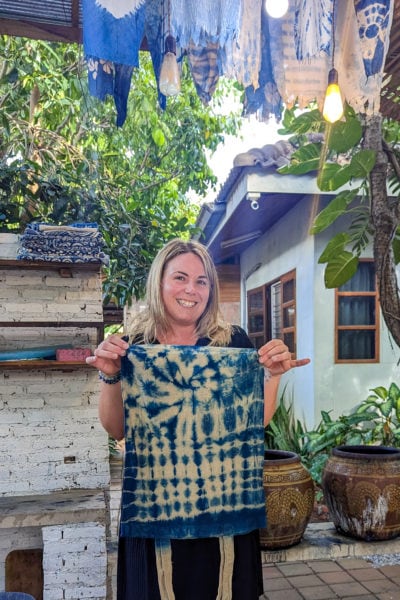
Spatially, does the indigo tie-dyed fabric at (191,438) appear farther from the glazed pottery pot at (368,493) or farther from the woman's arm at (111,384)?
the glazed pottery pot at (368,493)

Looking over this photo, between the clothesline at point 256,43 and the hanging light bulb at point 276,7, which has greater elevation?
the hanging light bulb at point 276,7

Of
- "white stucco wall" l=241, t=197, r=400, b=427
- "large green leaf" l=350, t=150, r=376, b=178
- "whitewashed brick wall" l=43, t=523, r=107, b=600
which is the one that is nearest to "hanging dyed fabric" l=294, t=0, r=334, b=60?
"large green leaf" l=350, t=150, r=376, b=178

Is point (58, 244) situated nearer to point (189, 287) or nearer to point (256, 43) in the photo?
point (189, 287)

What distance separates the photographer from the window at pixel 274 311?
19.6 ft

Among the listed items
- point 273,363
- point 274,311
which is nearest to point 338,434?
point 273,363

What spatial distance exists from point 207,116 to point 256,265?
2281 mm

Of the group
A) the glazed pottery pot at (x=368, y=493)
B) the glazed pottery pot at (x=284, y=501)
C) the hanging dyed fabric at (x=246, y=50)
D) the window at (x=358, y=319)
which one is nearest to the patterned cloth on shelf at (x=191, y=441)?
the glazed pottery pot at (x=284, y=501)

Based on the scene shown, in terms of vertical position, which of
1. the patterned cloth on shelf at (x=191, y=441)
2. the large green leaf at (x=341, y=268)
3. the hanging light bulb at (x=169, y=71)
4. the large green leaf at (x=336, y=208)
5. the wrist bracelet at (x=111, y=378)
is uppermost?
the hanging light bulb at (x=169, y=71)

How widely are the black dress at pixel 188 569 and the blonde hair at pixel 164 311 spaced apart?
Answer: 0.64m

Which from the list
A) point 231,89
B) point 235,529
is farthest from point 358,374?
point 231,89

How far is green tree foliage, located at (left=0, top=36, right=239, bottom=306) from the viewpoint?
385cm

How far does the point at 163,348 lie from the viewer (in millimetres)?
1681

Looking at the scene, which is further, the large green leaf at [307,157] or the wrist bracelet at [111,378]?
the large green leaf at [307,157]

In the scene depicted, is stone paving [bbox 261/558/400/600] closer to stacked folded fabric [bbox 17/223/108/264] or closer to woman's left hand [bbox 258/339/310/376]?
woman's left hand [bbox 258/339/310/376]
